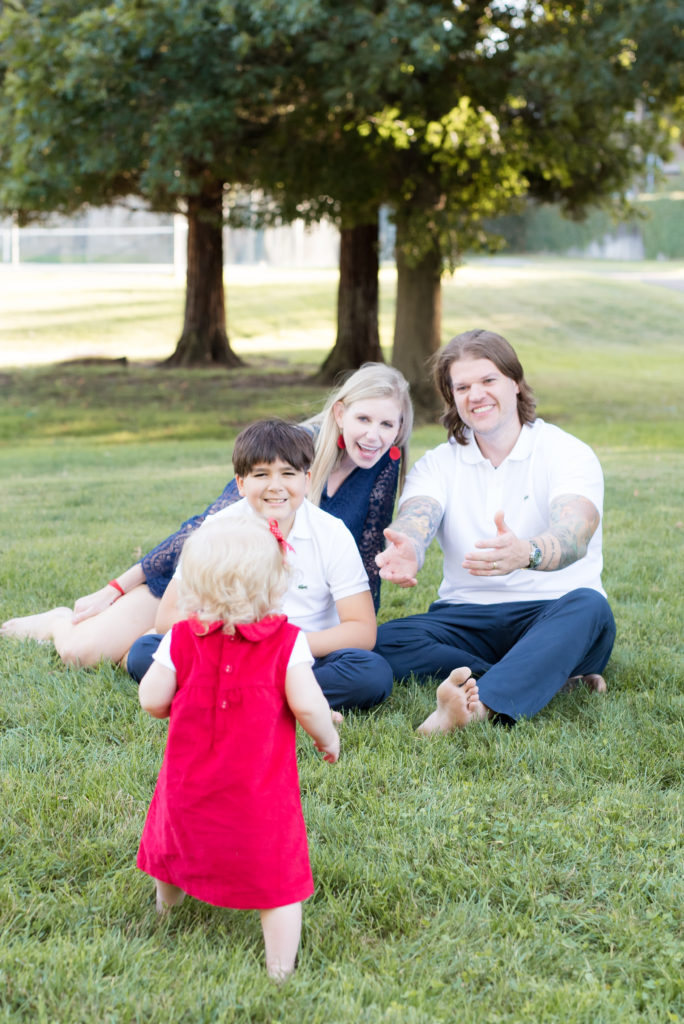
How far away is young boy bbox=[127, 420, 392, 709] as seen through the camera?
3336mm

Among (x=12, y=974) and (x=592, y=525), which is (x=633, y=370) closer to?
(x=592, y=525)

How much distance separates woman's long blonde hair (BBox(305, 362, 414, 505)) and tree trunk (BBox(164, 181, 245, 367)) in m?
17.2

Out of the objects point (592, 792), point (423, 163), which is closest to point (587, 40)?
point (423, 163)

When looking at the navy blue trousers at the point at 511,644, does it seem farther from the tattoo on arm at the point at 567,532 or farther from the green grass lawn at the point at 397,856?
the tattoo on arm at the point at 567,532

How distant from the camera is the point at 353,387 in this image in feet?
12.5

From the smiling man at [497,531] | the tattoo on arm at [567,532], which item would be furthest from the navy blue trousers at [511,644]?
the tattoo on arm at [567,532]

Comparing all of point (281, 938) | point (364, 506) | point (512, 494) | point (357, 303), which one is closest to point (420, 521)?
point (364, 506)

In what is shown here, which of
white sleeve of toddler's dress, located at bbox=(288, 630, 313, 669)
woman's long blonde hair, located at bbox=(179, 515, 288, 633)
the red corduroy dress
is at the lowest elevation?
the red corduroy dress

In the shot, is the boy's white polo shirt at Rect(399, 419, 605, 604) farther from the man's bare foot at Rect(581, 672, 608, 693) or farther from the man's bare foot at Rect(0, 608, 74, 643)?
the man's bare foot at Rect(0, 608, 74, 643)

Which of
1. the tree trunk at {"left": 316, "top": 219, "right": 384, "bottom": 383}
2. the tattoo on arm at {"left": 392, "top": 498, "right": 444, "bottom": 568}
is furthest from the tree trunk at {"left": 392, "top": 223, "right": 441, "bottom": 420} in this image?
the tattoo on arm at {"left": 392, "top": 498, "right": 444, "bottom": 568}

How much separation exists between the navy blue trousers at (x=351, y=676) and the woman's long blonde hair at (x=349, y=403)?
2.15 feet

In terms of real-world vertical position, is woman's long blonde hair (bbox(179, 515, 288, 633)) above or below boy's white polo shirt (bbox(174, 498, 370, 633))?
above

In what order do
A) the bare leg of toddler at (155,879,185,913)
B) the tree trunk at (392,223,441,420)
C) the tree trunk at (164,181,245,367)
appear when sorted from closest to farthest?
1. the bare leg of toddler at (155,879,185,913)
2. the tree trunk at (392,223,441,420)
3. the tree trunk at (164,181,245,367)

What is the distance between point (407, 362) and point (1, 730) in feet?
40.4
